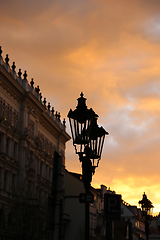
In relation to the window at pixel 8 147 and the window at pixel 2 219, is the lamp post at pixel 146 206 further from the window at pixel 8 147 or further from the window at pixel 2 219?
the window at pixel 8 147

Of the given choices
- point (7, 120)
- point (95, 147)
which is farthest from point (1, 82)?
point (95, 147)

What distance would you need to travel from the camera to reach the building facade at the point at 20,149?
4909 centimetres

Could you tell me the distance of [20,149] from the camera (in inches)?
2174

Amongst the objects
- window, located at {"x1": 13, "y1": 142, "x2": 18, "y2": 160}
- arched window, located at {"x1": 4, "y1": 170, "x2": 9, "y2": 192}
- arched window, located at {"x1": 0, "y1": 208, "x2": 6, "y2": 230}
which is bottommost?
arched window, located at {"x1": 0, "y1": 208, "x2": 6, "y2": 230}

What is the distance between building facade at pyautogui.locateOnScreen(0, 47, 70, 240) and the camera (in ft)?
161

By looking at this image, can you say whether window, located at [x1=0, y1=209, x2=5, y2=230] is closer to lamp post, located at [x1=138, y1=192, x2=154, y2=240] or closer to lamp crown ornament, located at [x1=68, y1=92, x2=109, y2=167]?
lamp post, located at [x1=138, y1=192, x2=154, y2=240]

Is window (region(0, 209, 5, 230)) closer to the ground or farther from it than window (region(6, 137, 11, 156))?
closer to the ground

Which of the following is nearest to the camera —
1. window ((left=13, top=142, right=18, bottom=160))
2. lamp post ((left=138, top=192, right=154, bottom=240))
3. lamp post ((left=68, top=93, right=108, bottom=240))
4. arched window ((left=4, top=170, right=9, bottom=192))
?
lamp post ((left=68, top=93, right=108, bottom=240))

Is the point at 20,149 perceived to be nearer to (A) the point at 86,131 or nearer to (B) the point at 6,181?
(B) the point at 6,181

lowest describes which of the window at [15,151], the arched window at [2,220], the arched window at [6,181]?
the arched window at [2,220]

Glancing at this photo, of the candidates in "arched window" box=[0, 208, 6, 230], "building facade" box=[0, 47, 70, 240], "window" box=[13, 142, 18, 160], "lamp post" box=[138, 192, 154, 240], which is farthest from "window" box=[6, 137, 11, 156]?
"lamp post" box=[138, 192, 154, 240]

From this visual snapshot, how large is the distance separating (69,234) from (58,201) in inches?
2755

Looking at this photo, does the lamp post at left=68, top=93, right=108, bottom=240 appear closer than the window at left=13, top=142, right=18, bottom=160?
Yes

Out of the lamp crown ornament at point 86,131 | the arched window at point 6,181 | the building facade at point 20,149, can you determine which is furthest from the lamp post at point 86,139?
the arched window at point 6,181
